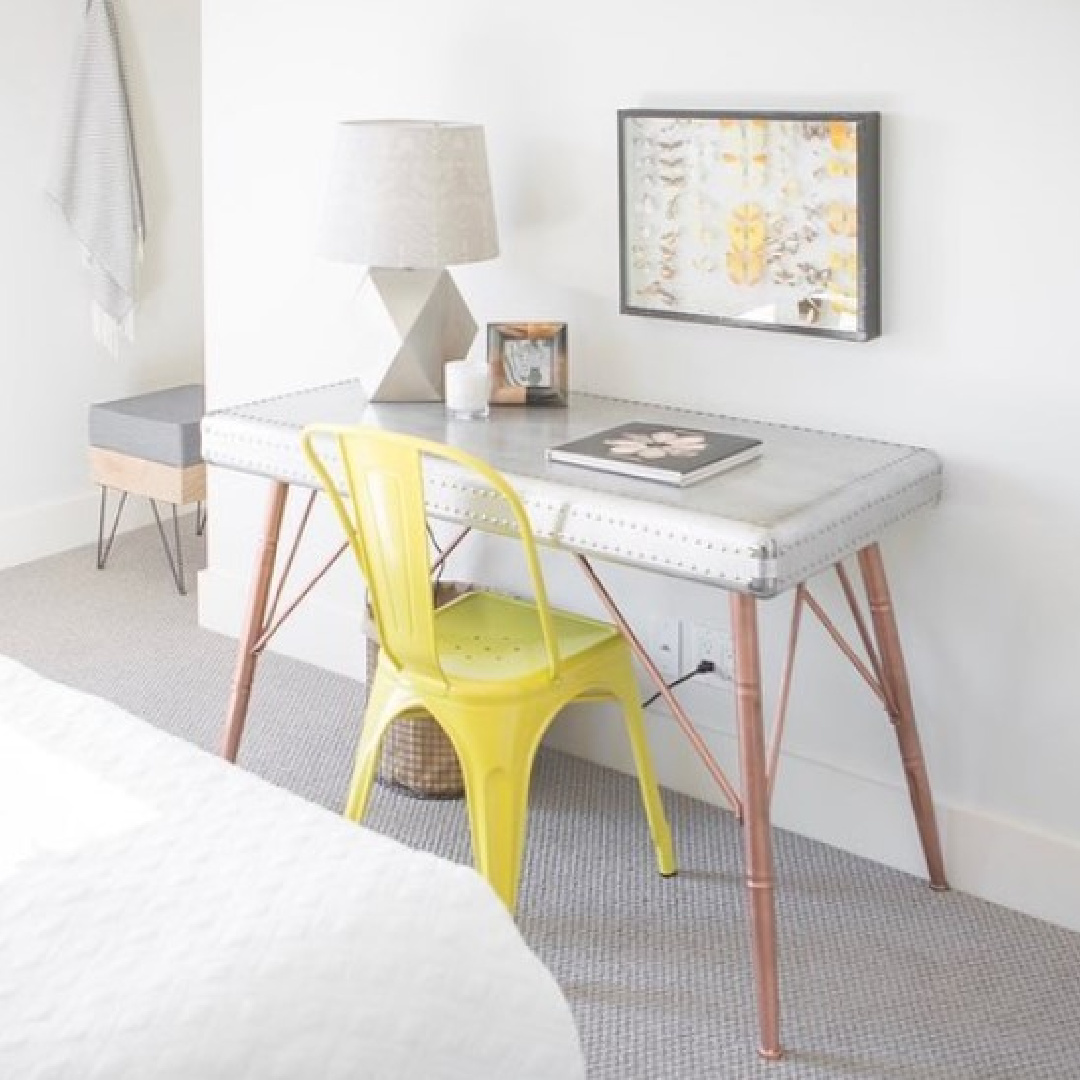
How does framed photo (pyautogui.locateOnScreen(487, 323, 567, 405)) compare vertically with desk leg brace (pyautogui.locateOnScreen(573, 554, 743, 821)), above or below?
above

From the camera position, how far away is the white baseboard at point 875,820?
2793 mm

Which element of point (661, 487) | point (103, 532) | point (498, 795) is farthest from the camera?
point (103, 532)

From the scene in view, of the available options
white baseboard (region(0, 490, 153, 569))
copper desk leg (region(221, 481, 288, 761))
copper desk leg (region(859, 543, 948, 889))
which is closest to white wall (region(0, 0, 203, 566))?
white baseboard (region(0, 490, 153, 569))

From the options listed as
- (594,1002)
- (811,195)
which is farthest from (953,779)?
(811,195)

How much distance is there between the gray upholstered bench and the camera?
163 inches

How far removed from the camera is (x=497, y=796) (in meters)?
2.66

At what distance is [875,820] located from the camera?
2.98 meters

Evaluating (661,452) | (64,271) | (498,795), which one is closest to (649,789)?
(498,795)

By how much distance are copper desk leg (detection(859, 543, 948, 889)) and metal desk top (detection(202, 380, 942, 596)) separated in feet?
0.26

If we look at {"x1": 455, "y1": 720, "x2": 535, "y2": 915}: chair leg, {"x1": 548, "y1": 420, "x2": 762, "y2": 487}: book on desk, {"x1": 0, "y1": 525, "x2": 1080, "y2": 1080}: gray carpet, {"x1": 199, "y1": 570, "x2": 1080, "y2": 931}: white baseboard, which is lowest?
{"x1": 0, "y1": 525, "x2": 1080, "y2": 1080}: gray carpet

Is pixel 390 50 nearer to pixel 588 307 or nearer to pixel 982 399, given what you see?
pixel 588 307

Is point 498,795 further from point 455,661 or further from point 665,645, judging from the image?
point 665,645

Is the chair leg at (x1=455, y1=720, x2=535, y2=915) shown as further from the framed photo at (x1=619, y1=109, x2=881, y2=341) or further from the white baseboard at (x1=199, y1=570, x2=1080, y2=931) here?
the framed photo at (x1=619, y1=109, x2=881, y2=341)

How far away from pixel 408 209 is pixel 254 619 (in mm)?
733
